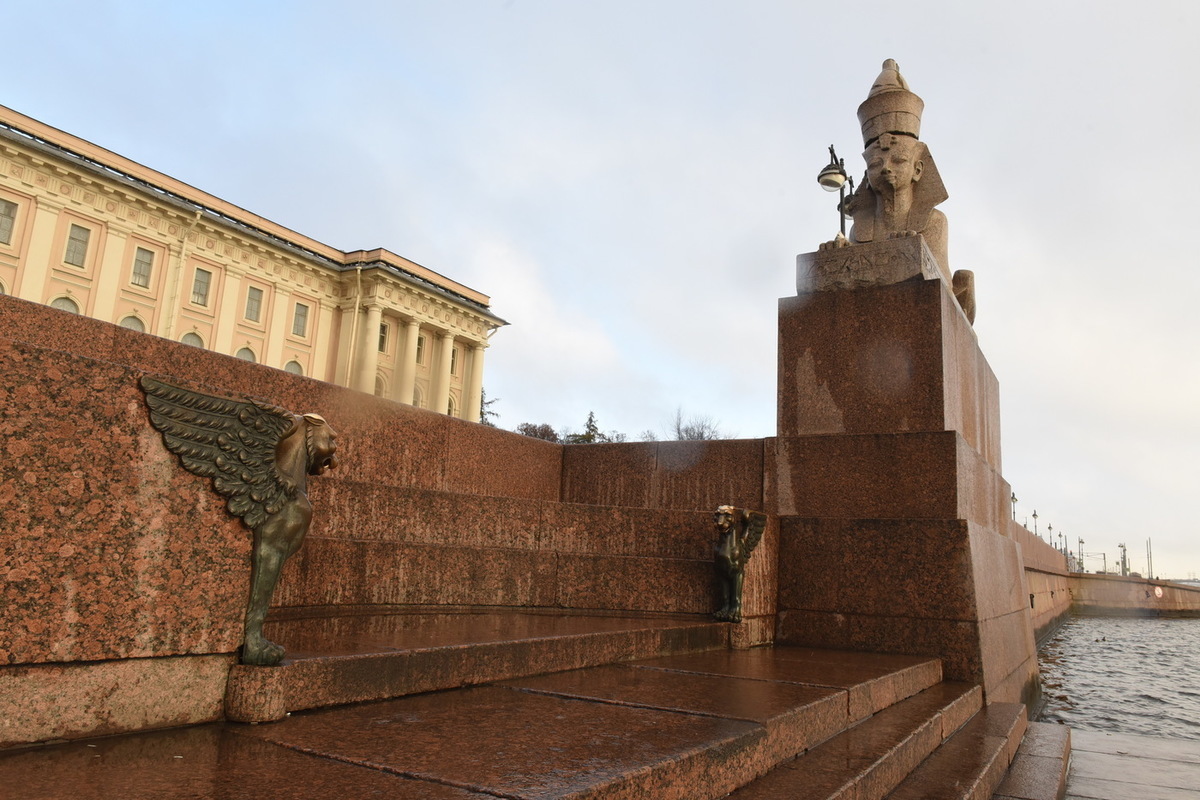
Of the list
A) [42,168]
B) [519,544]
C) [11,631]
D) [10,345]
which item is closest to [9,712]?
[11,631]

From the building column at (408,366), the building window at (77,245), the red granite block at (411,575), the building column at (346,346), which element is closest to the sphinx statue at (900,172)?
the red granite block at (411,575)

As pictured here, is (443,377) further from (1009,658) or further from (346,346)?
(1009,658)

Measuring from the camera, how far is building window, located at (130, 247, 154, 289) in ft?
130

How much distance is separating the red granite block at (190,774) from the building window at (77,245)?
42258 millimetres

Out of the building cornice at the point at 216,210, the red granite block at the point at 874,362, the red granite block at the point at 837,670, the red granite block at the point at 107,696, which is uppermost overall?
the building cornice at the point at 216,210

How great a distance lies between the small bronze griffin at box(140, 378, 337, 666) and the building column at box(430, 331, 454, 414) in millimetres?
52995

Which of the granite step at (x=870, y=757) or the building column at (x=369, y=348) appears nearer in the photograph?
the granite step at (x=870, y=757)

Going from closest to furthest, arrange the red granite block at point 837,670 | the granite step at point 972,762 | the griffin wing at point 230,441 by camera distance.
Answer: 1. the griffin wing at point 230,441
2. the granite step at point 972,762
3. the red granite block at point 837,670

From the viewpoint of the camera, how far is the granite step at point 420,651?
2674 millimetres

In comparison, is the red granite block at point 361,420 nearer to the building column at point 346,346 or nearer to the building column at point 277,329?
the building column at point 277,329

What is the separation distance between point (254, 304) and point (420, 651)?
47723mm

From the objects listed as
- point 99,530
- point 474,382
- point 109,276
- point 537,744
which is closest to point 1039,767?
point 537,744

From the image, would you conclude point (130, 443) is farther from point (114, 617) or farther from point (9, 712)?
point (9, 712)

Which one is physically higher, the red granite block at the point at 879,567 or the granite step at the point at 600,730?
the red granite block at the point at 879,567
